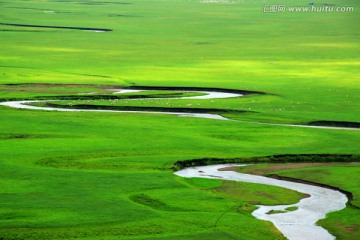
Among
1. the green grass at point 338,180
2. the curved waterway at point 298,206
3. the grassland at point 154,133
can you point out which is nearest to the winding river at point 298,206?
the curved waterway at point 298,206

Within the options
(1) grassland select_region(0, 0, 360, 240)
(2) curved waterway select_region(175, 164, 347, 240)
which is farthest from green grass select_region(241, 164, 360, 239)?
(2) curved waterway select_region(175, 164, 347, 240)

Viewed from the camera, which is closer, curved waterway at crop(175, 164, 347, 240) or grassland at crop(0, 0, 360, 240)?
curved waterway at crop(175, 164, 347, 240)

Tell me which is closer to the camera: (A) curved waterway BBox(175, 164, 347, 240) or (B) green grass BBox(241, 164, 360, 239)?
(A) curved waterway BBox(175, 164, 347, 240)

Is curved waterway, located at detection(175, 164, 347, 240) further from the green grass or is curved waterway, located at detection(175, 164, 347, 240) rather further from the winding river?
the green grass

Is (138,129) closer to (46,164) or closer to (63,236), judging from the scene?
(46,164)

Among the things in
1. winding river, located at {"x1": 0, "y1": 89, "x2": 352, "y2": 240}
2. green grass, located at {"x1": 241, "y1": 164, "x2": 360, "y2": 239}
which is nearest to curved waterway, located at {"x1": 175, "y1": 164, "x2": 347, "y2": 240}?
winding river, located at {"x1": 0, "y1": 89, "x2": 352, "y2": 240}

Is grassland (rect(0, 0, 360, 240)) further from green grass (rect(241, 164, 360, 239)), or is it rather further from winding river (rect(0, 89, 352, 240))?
winding river (rect(0, 89, 352, 240))

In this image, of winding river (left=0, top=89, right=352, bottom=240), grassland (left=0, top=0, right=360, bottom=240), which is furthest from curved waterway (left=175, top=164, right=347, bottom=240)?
grassland (left=0, top=0, right=360, bottom=240)

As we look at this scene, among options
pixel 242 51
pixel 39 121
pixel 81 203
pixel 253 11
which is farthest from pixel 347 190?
pixel 253 11
